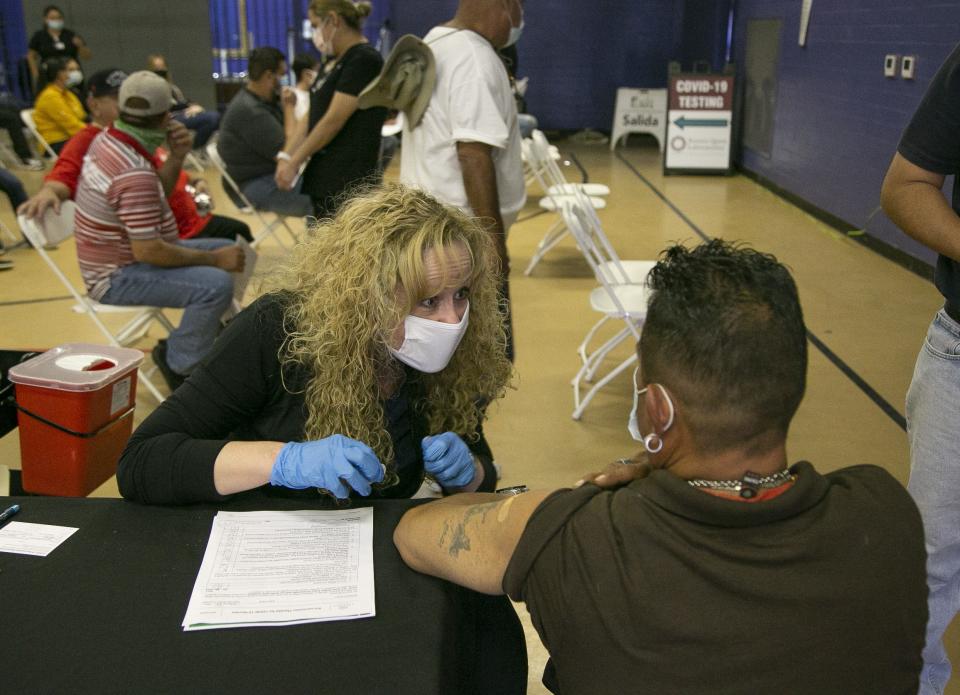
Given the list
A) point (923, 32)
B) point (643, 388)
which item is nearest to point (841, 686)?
point (643, 388)

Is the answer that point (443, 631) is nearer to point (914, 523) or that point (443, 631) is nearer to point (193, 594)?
point (193, 594)

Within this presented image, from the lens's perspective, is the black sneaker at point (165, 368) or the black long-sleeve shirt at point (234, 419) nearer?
the black long-sleeve shirt at point (234, 419)

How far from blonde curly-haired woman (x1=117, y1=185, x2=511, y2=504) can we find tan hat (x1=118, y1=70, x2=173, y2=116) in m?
1.88

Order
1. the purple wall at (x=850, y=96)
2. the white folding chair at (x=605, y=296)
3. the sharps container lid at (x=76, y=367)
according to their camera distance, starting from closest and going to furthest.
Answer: the sharps container lid at (x=76, y=367)
the white folding chair at (x=605, y=296)
the purple wall at (x=850, y=96)

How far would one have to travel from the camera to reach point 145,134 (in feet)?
10.8

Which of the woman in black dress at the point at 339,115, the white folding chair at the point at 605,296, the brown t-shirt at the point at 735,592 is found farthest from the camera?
the woman in black dress at the point at 339,115

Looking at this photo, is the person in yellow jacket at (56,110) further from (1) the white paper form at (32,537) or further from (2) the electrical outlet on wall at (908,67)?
(1) the white paper form at (32,537)

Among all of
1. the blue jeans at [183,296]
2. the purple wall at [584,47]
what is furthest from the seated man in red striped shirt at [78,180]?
the purple wall at [584,47]

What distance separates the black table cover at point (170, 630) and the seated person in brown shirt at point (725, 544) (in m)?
0.19

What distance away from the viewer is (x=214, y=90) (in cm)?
1259

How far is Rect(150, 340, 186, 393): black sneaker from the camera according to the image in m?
3.54

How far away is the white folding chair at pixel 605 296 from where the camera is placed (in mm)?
3396

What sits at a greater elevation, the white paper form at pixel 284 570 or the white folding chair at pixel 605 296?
the white paper form at pixel 284 570

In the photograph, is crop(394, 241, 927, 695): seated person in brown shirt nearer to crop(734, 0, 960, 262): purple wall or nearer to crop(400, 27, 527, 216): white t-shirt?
crop(400, 27, 527, 216): white t-shirt
